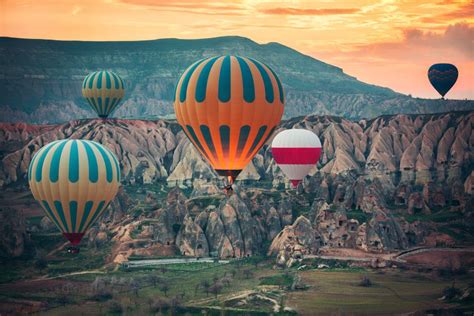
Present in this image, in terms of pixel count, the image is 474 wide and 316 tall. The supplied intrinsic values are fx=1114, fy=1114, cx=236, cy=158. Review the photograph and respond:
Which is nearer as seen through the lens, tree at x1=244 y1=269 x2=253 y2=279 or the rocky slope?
tree at x1=244 y1=269 x2=253 y2=279

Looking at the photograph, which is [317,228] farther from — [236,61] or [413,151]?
[413,151]

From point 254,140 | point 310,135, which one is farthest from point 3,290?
point 310,135

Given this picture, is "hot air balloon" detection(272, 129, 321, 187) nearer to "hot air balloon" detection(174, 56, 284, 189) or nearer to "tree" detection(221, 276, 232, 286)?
"tree" detection(221, 276, 232, 286)

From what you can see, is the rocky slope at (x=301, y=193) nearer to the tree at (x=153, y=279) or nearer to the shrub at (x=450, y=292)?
the tree at (x=153, y=279)

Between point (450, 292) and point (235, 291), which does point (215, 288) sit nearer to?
point (235, 291)

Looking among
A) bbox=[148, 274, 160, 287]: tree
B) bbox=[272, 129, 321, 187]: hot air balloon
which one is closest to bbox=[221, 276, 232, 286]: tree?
bbox=[148, 274, 160, 287]: tree

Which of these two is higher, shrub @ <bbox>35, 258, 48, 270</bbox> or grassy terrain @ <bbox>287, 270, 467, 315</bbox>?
shrub @ <bbox>35, 258, 48, 270</bbox>
